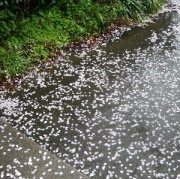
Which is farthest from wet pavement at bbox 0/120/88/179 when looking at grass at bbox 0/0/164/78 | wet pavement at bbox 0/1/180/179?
grass at bbox 0/0/164/78

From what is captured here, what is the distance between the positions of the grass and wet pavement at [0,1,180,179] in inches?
16.6

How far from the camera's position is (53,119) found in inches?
195

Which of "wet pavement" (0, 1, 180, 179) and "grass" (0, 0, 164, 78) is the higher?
"grass" (0, 0, 164, 78)

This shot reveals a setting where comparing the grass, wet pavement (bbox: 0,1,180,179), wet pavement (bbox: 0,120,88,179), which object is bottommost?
wet pavement (bbox: 0,1,180,179)

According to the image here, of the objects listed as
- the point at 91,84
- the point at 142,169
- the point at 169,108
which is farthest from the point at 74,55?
the point at 142,169

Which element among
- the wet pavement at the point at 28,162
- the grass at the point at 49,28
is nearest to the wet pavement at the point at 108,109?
the wet pavement at the point at 28,162

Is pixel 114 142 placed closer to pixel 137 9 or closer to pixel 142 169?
pixel 142 169

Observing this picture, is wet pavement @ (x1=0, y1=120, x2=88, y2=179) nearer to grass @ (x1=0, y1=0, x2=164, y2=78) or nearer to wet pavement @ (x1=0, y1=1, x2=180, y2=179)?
wet pavement @ (x1=0, y1=1, x2=180, y2=179)

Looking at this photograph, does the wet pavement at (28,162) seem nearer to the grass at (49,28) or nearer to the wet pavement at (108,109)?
the wet pavement at (108,109)

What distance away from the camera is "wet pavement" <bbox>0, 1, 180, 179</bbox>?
4.13 metres

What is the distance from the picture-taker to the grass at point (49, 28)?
637 centimetres

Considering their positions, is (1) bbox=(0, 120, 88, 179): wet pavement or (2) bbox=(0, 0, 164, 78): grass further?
(2) bbox=(0, 0, 164, 78): grass

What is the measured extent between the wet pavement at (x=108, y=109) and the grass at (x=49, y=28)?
423mm

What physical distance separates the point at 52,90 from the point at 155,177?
2622 millimetres
